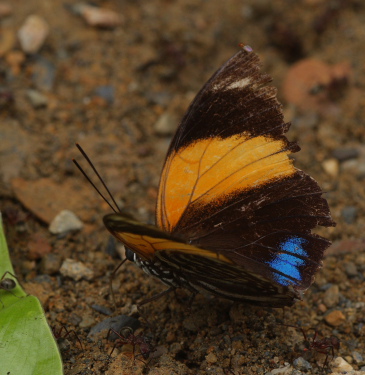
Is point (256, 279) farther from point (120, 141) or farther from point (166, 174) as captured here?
point (120, 141)

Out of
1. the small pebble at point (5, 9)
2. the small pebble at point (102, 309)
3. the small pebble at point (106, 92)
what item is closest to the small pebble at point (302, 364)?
the small pebble at point (102, 309)

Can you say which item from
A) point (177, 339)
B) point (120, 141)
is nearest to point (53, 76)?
point (120, 141)

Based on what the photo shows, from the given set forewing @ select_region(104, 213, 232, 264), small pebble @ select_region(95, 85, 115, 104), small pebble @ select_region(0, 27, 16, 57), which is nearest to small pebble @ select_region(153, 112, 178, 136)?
small pebble @ select_region(95, 85, 115, 104)

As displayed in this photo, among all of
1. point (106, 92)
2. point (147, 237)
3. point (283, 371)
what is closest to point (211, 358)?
point (283, 371)

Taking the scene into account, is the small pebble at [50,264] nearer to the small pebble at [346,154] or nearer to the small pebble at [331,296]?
the small pebble at [331,296]

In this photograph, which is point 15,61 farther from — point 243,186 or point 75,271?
point 243,186

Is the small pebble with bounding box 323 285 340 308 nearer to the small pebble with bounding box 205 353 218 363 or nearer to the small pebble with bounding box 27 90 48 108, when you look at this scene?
the small pebble with bounding box 205 353 218 363
